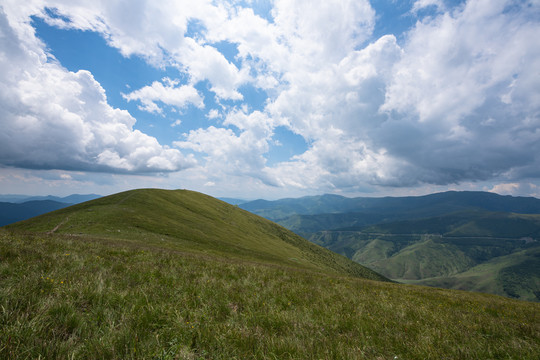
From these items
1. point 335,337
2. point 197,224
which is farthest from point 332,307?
point 197,224

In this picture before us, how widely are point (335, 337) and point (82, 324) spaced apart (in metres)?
4.58

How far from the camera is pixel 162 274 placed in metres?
7.63

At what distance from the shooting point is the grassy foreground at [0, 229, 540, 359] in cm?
321

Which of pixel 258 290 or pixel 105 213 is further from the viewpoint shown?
pixel 105 213

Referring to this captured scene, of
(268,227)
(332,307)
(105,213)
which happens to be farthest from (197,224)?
(332,307)

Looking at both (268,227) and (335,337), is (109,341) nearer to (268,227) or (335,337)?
(335,337)

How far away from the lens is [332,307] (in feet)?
21.0

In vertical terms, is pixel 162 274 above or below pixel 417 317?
above

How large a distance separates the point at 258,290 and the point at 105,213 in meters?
65.5

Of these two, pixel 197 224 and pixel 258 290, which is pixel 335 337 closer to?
pixel 258 290

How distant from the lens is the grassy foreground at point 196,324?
126 inches

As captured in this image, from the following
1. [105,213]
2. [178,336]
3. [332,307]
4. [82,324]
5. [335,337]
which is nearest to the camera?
[82,324]

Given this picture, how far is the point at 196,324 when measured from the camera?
423 centimetres

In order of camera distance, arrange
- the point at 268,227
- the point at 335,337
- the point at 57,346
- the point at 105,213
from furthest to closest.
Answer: the point at 268,227 < the point at 105,213 < the point at 335,337 < the point at 57,346
